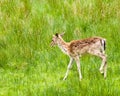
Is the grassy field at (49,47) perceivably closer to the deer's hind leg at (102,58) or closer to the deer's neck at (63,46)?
the deer's hind leg at (102,58)

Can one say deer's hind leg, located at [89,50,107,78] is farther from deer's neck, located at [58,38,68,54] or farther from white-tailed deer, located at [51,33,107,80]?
deer's neck, located at [58,38,68,54]

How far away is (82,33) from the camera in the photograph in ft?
34.0

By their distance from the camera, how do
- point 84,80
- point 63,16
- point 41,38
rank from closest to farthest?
1. point 84,80
2. point 41,38
3. point 63,16

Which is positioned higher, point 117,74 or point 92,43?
point 92,43

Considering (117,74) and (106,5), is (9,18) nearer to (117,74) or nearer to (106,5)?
(106,5)

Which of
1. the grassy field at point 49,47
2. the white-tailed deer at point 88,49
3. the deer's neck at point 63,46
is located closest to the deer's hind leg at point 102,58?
the white-tailed deer at point 88,49

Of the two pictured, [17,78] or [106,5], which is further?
[106,5]

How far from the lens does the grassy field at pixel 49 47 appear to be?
7863 mm

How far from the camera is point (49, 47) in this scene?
396 inches

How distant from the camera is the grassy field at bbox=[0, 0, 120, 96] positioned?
25.8 ft

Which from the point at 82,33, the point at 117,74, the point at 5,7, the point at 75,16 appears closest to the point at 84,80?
the point at 117,74

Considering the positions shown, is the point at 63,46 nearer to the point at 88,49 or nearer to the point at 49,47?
the point at 88,49

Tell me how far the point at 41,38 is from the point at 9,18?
1231 mm

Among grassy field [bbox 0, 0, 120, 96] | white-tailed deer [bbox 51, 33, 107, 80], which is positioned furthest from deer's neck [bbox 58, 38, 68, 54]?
grassy field [bbox 0, 0, 120, 96]
